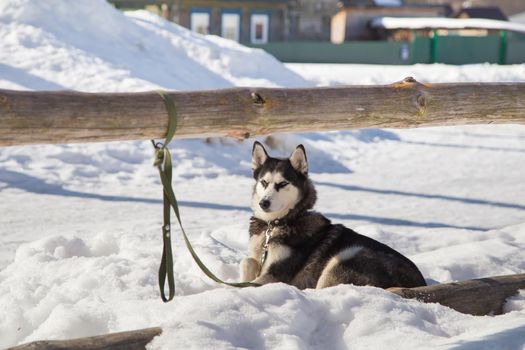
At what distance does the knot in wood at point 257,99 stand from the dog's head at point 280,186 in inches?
25.9

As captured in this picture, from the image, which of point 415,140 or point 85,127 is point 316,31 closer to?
point 415,140

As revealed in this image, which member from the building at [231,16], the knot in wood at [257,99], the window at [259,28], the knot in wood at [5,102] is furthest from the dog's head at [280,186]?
the window at [259,28]

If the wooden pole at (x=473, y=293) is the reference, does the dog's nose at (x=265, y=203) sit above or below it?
above

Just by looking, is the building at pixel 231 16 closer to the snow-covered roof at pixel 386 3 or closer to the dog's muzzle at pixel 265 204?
the snow-covered roof at pixel 386 3

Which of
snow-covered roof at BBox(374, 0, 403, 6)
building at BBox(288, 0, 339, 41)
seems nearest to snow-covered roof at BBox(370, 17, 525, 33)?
snow-covered roof at BBox(374, 0, 403, 6)

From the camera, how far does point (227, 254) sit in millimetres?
6574

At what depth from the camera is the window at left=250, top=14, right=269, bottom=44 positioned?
4016 centimetres

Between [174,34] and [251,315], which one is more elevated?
[251,315]

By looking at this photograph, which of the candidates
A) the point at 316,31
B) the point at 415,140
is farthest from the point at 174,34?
the point at 316,31

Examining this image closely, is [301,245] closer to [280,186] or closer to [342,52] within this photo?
[280,186]

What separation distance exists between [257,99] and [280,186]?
853 millimetres

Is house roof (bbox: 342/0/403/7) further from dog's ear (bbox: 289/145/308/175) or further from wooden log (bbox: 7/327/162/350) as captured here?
wooden log (bbox: 7/327/162/350)

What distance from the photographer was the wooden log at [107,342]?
134 inches

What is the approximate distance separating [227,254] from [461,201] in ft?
15.8
